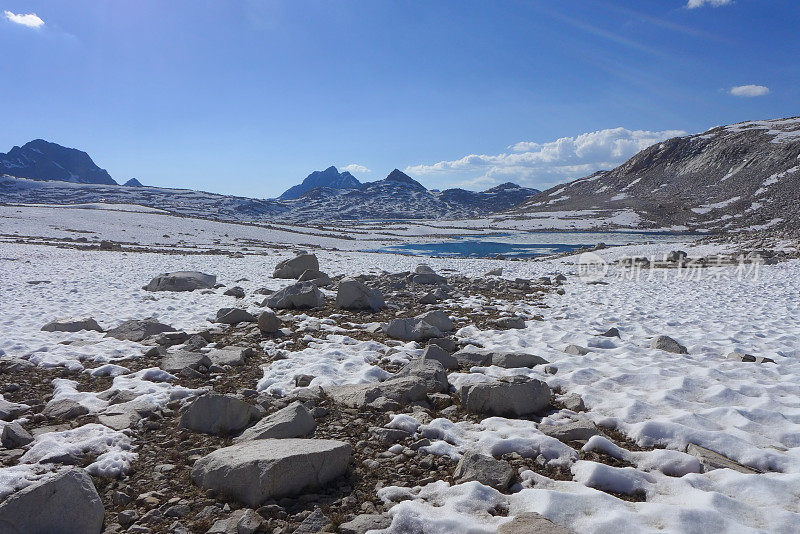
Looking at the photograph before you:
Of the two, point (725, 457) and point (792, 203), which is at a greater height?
point (792, 203)

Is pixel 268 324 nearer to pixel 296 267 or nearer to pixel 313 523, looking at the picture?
pixel 313 523

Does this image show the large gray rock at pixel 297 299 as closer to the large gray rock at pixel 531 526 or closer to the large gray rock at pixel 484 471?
the large gray rock at pixel 484 471

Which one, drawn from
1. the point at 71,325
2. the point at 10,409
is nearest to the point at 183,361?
the point at 10,409

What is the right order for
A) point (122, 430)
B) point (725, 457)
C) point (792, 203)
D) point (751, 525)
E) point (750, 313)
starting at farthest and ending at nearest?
1. point (792, 203)
2. point (750, 313)
3. point (122, 430)
4. point (725, 457)
5. point (751, 525)

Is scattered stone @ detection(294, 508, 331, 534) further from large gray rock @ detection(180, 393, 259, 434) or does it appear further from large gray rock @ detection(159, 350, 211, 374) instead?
large gray rock @ detection(159, 350, 211, 374)

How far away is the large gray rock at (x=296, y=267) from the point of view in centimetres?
1914

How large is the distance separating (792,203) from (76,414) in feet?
325

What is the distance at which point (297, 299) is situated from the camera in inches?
493

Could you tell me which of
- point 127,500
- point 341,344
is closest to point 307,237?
point 341,344

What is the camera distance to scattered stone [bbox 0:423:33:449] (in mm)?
4699

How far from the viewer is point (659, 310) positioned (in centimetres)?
1244

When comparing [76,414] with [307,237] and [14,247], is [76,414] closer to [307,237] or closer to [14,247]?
[14,247]

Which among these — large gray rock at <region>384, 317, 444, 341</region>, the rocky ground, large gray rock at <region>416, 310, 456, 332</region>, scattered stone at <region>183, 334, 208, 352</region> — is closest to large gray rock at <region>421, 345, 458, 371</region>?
the rocky ground

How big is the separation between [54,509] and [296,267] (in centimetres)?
1630
